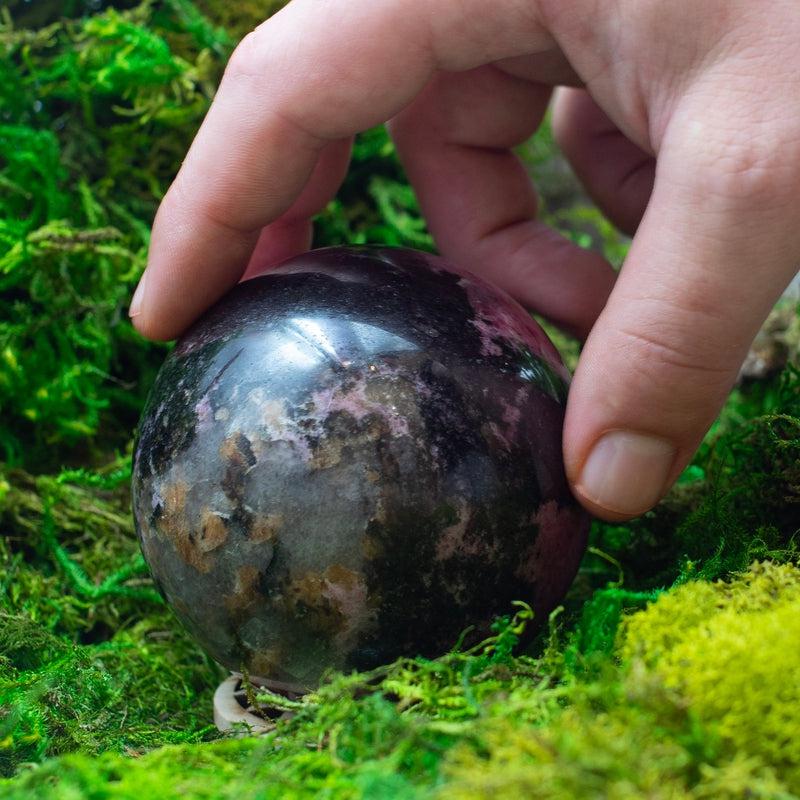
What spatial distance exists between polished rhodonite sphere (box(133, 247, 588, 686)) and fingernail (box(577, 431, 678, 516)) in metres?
0.04

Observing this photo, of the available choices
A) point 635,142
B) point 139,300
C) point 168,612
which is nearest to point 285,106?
point 139,300

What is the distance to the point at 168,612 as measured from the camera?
5.30ft

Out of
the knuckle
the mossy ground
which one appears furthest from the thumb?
the mossy ground

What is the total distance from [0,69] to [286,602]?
57.3 inches

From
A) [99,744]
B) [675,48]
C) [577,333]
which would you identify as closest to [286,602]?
[99,744]

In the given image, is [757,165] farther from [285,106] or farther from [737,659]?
[285,106]

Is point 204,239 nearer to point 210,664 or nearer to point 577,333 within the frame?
point 210,664

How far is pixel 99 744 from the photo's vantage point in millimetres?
1110

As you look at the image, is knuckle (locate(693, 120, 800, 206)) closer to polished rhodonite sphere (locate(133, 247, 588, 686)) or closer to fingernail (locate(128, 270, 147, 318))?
polished rhodonite sphere (locate(133, 247, 588, 686))

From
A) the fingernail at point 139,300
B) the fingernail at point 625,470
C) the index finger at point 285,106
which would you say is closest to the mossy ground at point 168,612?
the fingernail at point 625,470

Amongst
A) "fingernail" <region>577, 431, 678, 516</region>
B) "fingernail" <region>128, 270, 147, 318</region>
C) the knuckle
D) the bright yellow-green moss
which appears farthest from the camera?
"fingernail" <region>128, 270, 147, 318</region>

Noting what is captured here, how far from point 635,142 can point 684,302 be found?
0.42 metres

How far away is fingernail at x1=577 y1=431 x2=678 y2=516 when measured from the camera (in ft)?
3.89

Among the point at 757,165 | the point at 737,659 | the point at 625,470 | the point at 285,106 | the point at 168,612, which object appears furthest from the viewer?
the point at 168,612
